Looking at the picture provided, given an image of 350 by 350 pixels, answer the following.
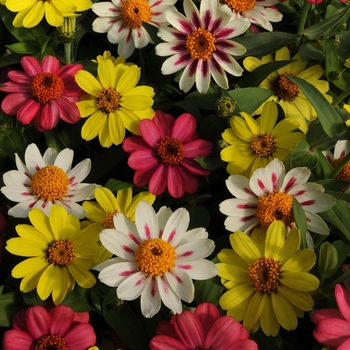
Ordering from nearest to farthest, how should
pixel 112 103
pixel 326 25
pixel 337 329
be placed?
pixel 337 329, pixel 112 103, pixel 326 25

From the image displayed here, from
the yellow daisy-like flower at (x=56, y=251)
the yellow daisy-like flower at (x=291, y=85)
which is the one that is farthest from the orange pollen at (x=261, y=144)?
the yellow daisy-like flower at (x=56, y=251)

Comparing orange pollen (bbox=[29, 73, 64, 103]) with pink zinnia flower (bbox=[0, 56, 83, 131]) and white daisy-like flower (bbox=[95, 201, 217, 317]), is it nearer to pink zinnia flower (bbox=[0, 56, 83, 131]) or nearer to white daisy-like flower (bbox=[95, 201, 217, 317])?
pink zinnia flower (bbox=[0, 56, 83, 131])

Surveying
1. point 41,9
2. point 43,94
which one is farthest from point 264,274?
point 41,9

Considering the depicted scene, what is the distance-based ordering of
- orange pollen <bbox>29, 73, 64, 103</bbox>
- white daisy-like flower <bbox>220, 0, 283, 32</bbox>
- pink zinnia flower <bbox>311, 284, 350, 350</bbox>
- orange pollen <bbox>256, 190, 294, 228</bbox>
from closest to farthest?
pink zinnia flower <bbox>311, 284, 350, 350</bbox>
orange pollen <bbox>256, 190, 294, 228</bbox>
orange pollen <bbox>29, 73, 64, 103</bbox>
white daisy-like flower <bbox>220, 0, 283, 32</bbox>

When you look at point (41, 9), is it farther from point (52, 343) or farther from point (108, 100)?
point (52, 343)

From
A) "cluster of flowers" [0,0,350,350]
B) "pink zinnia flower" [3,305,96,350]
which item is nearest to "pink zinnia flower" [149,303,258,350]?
"cluster of flowers" [0,0,350,350]

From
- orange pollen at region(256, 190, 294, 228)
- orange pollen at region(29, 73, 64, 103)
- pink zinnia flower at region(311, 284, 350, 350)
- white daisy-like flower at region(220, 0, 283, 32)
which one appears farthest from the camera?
white daisy-like flower at region(220, 0, 283, 32)
